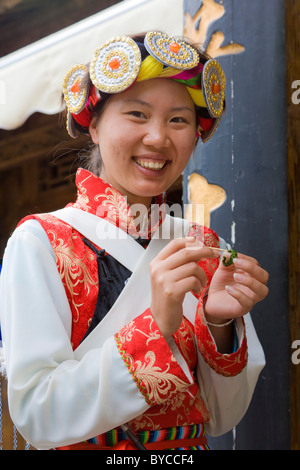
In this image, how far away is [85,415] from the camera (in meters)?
1.15

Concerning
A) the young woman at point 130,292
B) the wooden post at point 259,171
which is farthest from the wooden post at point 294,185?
the young woman at point 130,292

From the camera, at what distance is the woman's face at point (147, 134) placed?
4.50 ft

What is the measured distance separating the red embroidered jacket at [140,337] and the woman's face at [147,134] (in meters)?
0.08

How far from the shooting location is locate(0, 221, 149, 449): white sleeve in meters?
1.13

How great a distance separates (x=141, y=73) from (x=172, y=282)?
55 centimetres

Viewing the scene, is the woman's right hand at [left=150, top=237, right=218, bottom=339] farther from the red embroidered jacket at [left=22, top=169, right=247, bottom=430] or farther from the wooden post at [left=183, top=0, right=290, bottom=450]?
the wooden post at [left=183, top=0, right=290, bottom=450]

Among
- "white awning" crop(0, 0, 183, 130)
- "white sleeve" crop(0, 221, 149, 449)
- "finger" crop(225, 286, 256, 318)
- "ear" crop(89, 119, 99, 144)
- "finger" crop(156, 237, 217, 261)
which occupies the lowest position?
"white sleeve" crop(0, 221, 149, 449)

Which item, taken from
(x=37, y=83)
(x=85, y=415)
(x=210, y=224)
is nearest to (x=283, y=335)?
(x=210, y=224)

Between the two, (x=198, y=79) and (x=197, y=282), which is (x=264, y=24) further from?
(x=197, y=282)

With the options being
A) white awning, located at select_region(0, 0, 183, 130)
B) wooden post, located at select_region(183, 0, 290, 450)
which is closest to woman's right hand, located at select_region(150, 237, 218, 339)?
wooden post, located at select_region(183, 0, 290, 450)

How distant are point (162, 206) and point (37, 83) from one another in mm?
1459

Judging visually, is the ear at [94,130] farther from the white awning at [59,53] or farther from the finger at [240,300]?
the white awning at [59,53]

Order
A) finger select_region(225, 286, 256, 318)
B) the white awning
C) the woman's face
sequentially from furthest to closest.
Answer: the white awning → the woman's face → finger select_region(225, 286, 256, 318)

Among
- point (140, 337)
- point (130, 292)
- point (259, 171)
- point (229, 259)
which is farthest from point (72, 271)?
point (259, 171)
